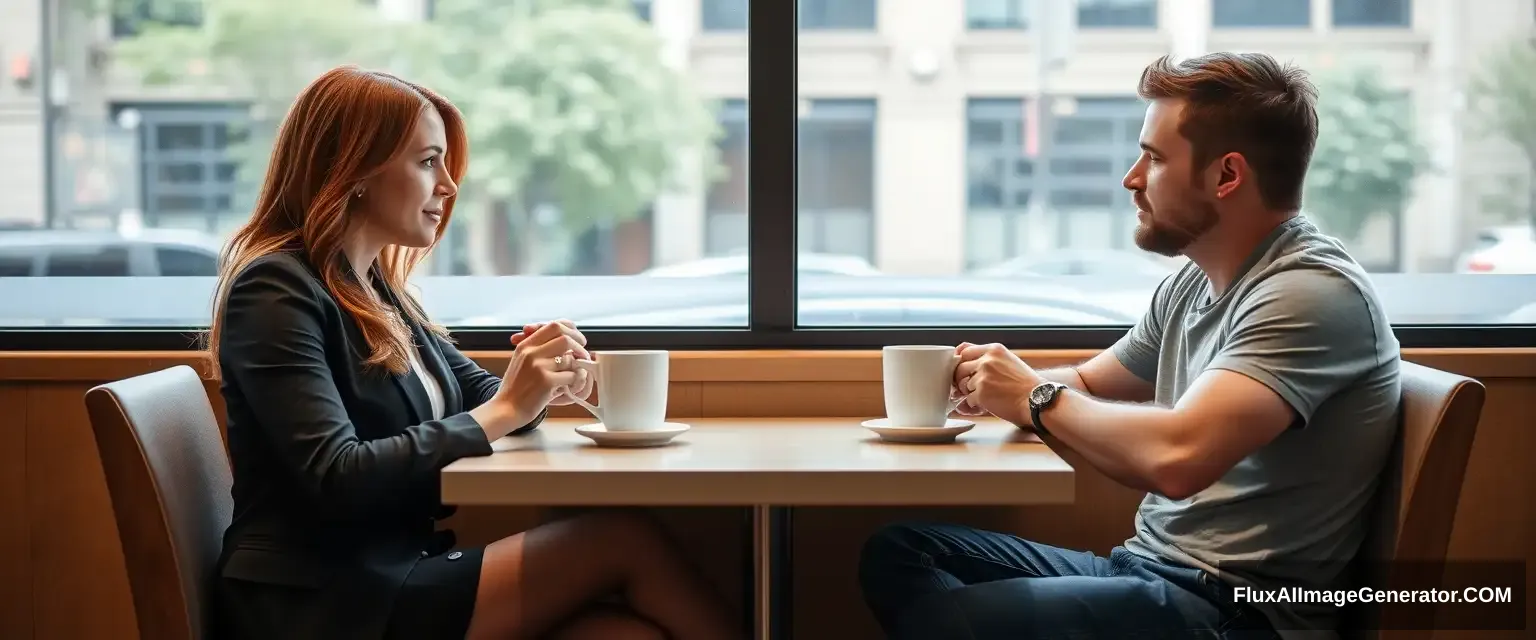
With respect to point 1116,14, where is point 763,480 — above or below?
below

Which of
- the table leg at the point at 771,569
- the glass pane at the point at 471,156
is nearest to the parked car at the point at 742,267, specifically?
the glass pane at the point at 471,156

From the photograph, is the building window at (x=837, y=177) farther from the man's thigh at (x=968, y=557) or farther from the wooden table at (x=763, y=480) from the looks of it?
the wooden table at (x=763, y=480)

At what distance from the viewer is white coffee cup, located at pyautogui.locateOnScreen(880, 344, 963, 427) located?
5.13 feet

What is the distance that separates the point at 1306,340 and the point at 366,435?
115cm

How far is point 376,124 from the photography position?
63.4 inches

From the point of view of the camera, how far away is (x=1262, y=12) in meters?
2.36

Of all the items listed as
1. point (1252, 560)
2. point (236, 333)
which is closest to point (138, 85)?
point (236, 333)

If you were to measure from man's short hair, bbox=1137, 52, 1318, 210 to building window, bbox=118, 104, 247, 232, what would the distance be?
1.81m

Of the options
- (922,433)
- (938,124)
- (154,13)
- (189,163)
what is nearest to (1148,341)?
(922,433)

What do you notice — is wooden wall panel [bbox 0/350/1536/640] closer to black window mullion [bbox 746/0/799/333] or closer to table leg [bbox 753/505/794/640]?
black window mullion [bbox 746/0/799/333]

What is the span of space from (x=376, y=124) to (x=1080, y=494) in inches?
53.5

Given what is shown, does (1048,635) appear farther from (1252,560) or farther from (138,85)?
(138,85)

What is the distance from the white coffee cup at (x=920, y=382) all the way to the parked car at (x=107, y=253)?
1510 mm

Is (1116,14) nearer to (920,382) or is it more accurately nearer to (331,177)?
(920,382)
